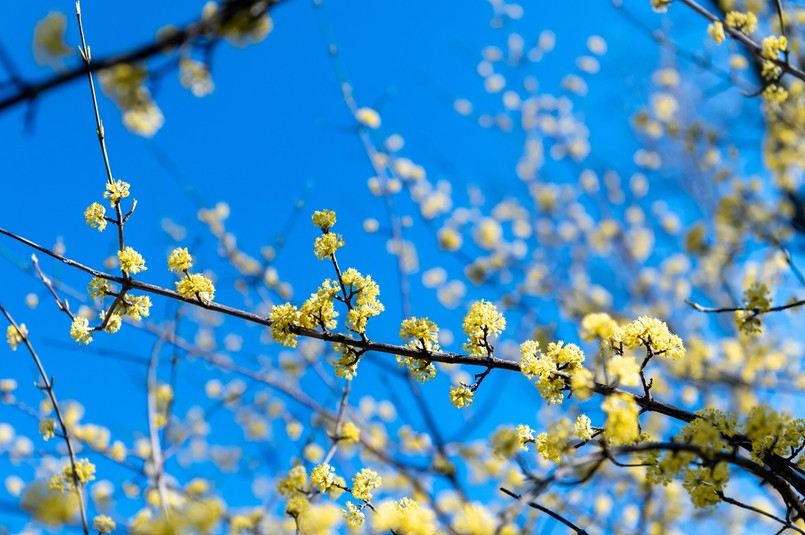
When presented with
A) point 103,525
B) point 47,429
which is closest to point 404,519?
point 103,525

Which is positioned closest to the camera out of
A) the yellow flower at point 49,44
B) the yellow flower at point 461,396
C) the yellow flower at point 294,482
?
the yellow flower at point 49,44

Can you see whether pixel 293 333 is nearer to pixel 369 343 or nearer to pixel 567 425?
pixel 369 343

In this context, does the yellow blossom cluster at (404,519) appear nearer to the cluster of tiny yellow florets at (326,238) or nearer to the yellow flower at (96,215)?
the cluster of tiny yellow florets at (326,238)

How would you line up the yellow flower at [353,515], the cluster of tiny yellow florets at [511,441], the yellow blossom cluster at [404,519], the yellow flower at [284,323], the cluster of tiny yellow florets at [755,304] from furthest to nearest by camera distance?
the yellow flower at [353,515] < the yellow flower at [284,323] < the yellow blossom cluster at [404,519] < the cluster of tiny yellow florets at [755,304] < the cluster of tiny yellow florets at [511,441]

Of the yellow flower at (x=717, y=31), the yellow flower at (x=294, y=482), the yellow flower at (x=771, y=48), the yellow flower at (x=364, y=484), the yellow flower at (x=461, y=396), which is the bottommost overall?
the yellow flower at (x=364, y=484)

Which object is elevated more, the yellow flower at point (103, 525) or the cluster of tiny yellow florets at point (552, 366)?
the cluster of tiny yellow florets at point (552, 366)

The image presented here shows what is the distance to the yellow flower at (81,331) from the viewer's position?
9.21 ft

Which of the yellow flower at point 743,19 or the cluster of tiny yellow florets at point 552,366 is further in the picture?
the yellow flower at point 743,19

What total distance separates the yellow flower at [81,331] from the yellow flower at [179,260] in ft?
1.60

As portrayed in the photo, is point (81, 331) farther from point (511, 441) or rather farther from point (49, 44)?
point (511, 441)

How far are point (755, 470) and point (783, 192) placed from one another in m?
8.73

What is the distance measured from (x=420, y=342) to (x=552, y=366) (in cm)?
60

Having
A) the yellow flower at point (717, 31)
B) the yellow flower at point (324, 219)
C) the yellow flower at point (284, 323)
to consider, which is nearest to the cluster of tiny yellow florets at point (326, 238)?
the yellow flower at point (324, 219)

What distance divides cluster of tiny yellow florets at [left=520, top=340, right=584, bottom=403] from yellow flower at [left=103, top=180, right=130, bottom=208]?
1.95 metres
